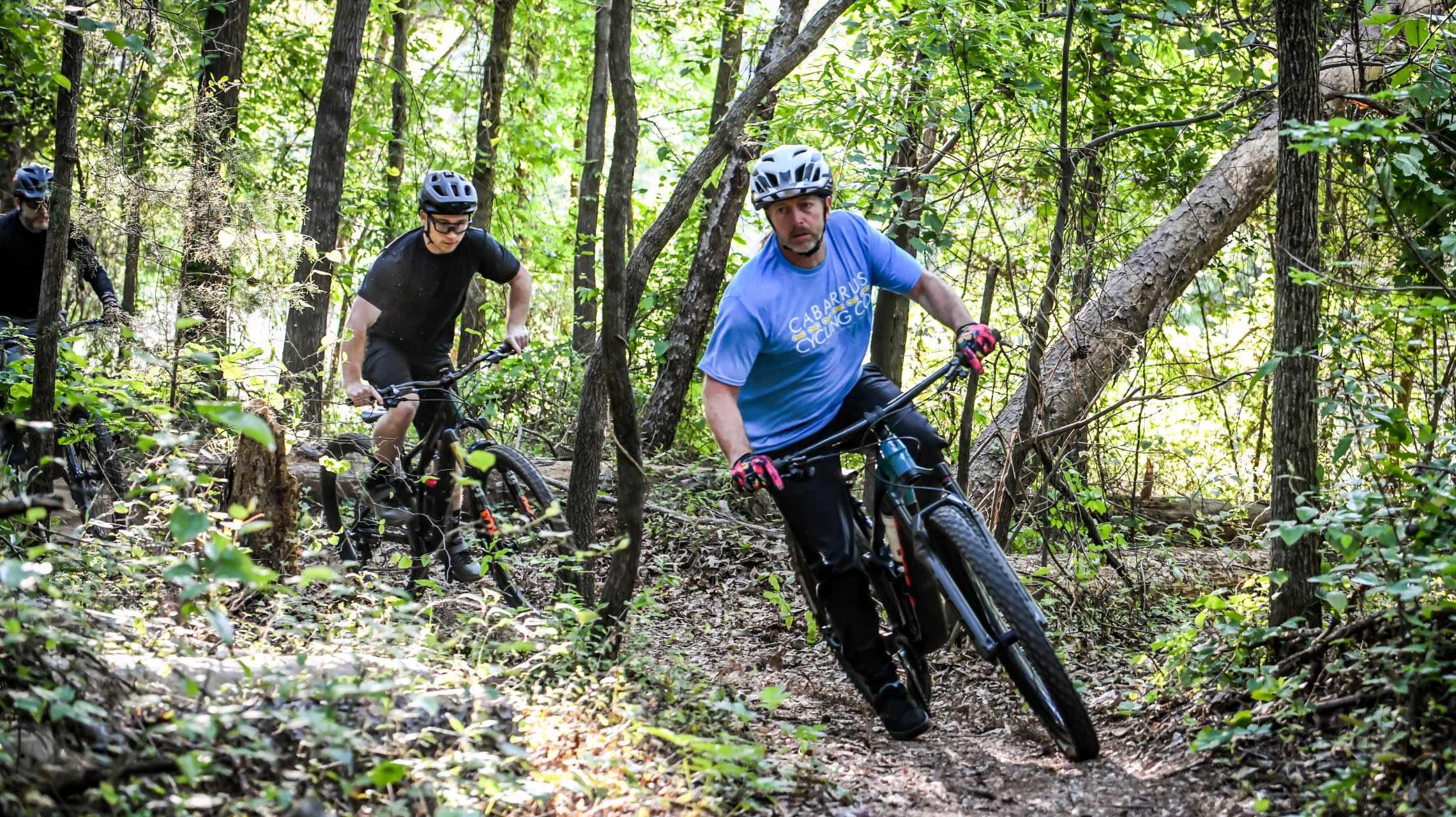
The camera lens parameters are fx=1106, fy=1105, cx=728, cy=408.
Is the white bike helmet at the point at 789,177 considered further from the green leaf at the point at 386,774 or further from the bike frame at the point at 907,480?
the green leaf at the point at 386,774

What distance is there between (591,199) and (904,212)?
20.4 ft

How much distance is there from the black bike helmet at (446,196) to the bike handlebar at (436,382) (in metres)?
0.77

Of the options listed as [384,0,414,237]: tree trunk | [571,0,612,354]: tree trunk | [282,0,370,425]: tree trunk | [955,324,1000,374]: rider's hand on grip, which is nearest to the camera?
[955,324,1000,374]: rider's hand on grip

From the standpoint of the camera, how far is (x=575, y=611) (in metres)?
4.45

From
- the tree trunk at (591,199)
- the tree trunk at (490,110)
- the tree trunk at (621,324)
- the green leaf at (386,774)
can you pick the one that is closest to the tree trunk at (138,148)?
the tree trunk at (621,324)

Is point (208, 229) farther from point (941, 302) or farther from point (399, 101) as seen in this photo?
point (399, 101)

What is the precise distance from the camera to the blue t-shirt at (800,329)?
4504 millimetres

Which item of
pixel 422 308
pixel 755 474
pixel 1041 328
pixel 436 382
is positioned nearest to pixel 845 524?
pixel 755 474

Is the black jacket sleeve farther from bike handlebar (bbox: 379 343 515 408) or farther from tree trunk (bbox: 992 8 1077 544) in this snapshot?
tree trunk (bbox: 992 8 1077 544)

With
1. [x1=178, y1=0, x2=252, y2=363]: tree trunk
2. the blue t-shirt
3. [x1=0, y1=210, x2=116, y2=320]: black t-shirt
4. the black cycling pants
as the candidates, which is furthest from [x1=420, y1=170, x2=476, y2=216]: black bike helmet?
[x1=0, y1=210, x2=116, y2=320]: black t-shirt

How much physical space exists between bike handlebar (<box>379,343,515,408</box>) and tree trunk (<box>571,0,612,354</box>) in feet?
16.8

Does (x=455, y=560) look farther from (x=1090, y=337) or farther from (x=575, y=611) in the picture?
(x=1090, y=337)

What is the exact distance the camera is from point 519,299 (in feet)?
21.1

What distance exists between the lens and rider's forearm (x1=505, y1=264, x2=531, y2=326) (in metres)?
6.37
